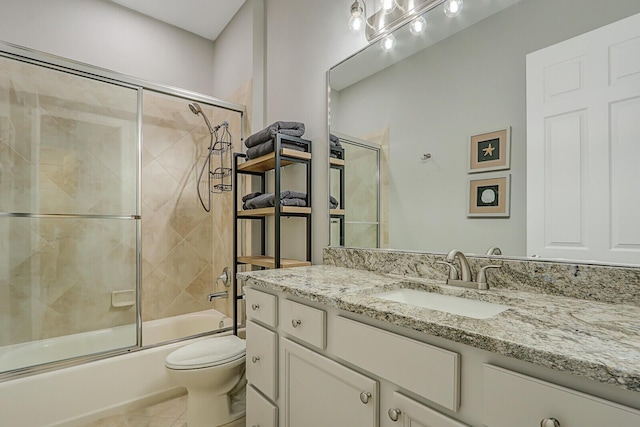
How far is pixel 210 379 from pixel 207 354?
16cm

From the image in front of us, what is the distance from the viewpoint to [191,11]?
2732 millimetres

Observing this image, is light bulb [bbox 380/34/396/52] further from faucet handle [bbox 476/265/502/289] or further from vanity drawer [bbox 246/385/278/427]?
vanity drawer [bbox 246/385/278/427]

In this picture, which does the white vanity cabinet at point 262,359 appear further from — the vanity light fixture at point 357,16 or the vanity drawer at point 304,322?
the vanity light fixture at point 357,16

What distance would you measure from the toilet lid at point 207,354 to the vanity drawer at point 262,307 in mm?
454

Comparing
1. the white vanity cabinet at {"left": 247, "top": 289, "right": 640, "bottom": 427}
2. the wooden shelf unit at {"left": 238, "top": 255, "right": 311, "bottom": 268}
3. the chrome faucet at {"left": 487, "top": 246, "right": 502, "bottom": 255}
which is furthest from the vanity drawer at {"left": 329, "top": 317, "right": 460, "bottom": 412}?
the wooden shelf unit at {"left": 238, "top": 255, "right": 311, "bottom": 268}

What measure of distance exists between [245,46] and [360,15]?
136 centimetres

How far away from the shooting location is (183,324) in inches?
105

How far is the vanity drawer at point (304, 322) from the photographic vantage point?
102 cm

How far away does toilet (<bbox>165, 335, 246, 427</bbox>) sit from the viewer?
5.24 feet

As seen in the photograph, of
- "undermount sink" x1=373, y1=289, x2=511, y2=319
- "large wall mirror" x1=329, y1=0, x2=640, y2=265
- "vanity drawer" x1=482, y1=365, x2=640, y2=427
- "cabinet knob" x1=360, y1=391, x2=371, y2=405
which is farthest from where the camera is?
"large wall mirror" x1=329, y1=0, x2=640, y2=265

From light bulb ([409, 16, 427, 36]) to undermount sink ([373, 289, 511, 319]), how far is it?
114cm

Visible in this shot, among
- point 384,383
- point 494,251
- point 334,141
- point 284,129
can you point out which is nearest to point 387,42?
point 334,141

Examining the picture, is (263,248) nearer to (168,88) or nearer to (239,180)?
(239,180)

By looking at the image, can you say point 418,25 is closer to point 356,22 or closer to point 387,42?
point 387,42
